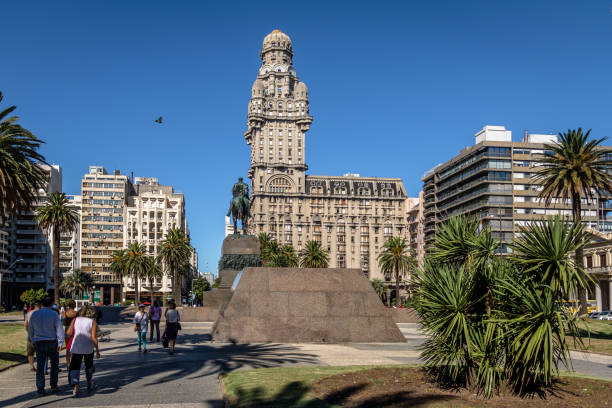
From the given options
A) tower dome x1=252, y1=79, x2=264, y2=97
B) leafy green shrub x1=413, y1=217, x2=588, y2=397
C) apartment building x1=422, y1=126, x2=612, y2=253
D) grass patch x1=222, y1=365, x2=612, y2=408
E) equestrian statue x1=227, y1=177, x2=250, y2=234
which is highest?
tower dome x1=252, y1=79, x2=264, y2=97

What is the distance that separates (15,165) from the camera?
2711 cm

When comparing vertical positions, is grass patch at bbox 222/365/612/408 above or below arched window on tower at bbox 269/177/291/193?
below

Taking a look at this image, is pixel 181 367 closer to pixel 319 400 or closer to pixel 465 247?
pixel 319 400

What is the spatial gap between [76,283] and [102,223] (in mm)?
27087

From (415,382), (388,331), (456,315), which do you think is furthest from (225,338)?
(456,315)

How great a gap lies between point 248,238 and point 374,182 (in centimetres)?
13147

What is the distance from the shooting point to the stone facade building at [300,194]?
502ft

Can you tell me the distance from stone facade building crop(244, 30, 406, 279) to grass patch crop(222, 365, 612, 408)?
137m

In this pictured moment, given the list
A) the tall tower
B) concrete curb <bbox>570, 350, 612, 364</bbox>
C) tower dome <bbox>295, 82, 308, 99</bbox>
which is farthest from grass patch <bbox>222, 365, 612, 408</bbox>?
tower dome <bbox>295, 82, 308, 99</bbox>

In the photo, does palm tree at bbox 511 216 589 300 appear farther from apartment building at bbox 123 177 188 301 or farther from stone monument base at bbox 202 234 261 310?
apartment building at bbox 123 177 188 301

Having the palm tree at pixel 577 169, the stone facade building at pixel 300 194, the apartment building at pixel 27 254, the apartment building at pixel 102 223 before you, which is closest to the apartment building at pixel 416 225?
the stone facade building at pixel 300 194

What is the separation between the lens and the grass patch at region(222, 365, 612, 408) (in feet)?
35.9

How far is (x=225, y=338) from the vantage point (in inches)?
964

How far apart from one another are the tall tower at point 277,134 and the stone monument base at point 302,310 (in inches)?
4976
